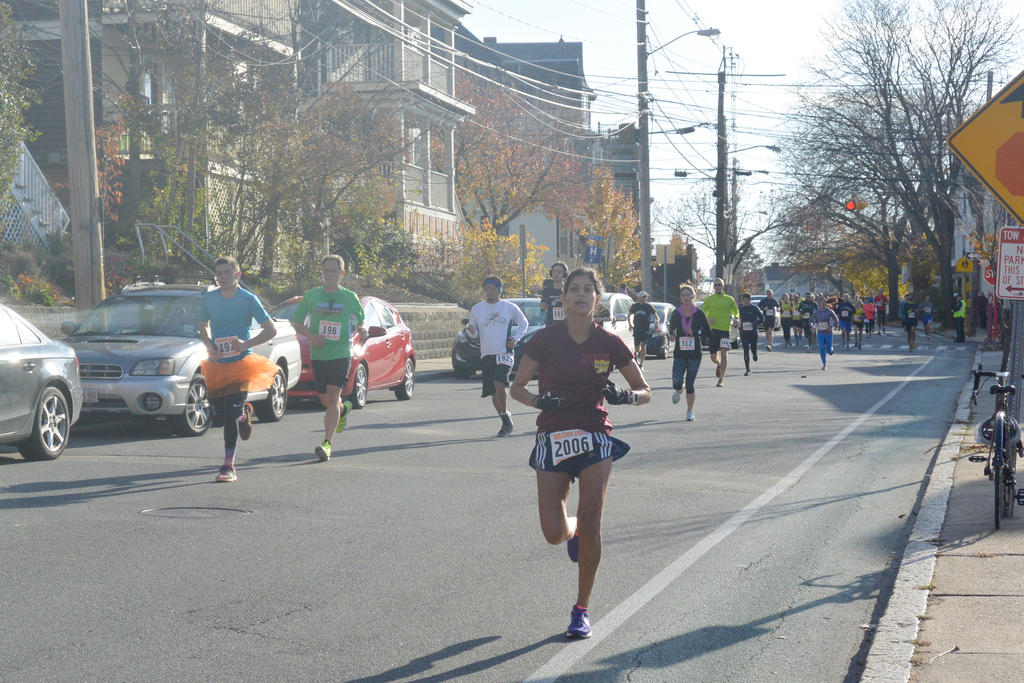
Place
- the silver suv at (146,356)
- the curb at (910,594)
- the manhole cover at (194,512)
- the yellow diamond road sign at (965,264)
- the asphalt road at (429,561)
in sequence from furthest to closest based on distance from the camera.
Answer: the yellow diamond road sign at (965,264) → the silver suv at (146,356) → the manhole cover at (194,512) → the asphalt road at (429,561) → the curb at (910,594)

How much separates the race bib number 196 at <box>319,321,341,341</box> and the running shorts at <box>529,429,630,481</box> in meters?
5.80

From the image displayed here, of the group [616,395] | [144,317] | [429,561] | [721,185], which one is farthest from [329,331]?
[721,185]

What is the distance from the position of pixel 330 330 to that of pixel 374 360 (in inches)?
228

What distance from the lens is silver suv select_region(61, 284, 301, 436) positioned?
1266 centimetres

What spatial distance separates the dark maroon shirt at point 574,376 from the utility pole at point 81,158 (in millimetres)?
10996

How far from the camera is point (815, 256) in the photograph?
68.8 metres

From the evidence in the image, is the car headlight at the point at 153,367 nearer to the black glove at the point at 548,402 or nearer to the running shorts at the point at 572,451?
the running shorts at the point at 572,451

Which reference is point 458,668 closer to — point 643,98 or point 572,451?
point 572,451

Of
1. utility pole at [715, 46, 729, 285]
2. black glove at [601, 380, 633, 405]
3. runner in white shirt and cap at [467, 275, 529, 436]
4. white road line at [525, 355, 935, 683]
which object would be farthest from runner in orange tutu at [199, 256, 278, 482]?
utility pole at [715, 46, 729, 285]

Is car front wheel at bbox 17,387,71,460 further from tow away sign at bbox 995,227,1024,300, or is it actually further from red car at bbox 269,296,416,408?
tow away sign at bbox 995,227,1024,300

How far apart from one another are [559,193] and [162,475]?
155 feet

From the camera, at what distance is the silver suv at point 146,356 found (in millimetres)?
12656

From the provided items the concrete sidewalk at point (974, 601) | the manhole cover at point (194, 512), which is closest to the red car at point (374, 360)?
the manhole cover at point (194, 512)

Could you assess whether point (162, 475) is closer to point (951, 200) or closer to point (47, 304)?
point (47, 304)
